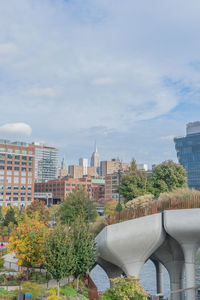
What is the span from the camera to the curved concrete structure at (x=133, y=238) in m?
26.7

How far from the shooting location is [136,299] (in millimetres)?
19734

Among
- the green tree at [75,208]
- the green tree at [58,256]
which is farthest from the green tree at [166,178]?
the green tree at [58,256]

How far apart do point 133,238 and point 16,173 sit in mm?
149863

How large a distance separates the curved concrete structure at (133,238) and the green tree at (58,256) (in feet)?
11.1

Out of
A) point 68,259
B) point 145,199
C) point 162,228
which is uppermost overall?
point 145,199

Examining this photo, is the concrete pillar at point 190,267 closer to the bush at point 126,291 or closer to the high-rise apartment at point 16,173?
the bush at point 126,291

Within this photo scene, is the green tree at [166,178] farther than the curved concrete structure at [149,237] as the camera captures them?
Yes

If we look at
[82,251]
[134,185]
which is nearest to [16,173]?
[134,185]

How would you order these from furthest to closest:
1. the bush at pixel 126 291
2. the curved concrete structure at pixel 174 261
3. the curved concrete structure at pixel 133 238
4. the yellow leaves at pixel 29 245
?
the curved concrete structure at pixel 174 261
the yellow leaves at pixel 29 245
the curved concrete structure at pixel 133 238
the bush at pixel 126 291

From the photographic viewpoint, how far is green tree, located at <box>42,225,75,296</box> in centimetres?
2445

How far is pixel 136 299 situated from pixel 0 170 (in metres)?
154

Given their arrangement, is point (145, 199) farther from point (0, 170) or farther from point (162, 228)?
point (0, 170)

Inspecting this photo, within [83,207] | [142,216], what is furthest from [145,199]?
[83,207]

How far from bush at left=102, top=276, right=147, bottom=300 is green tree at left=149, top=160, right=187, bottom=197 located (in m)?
35.4
